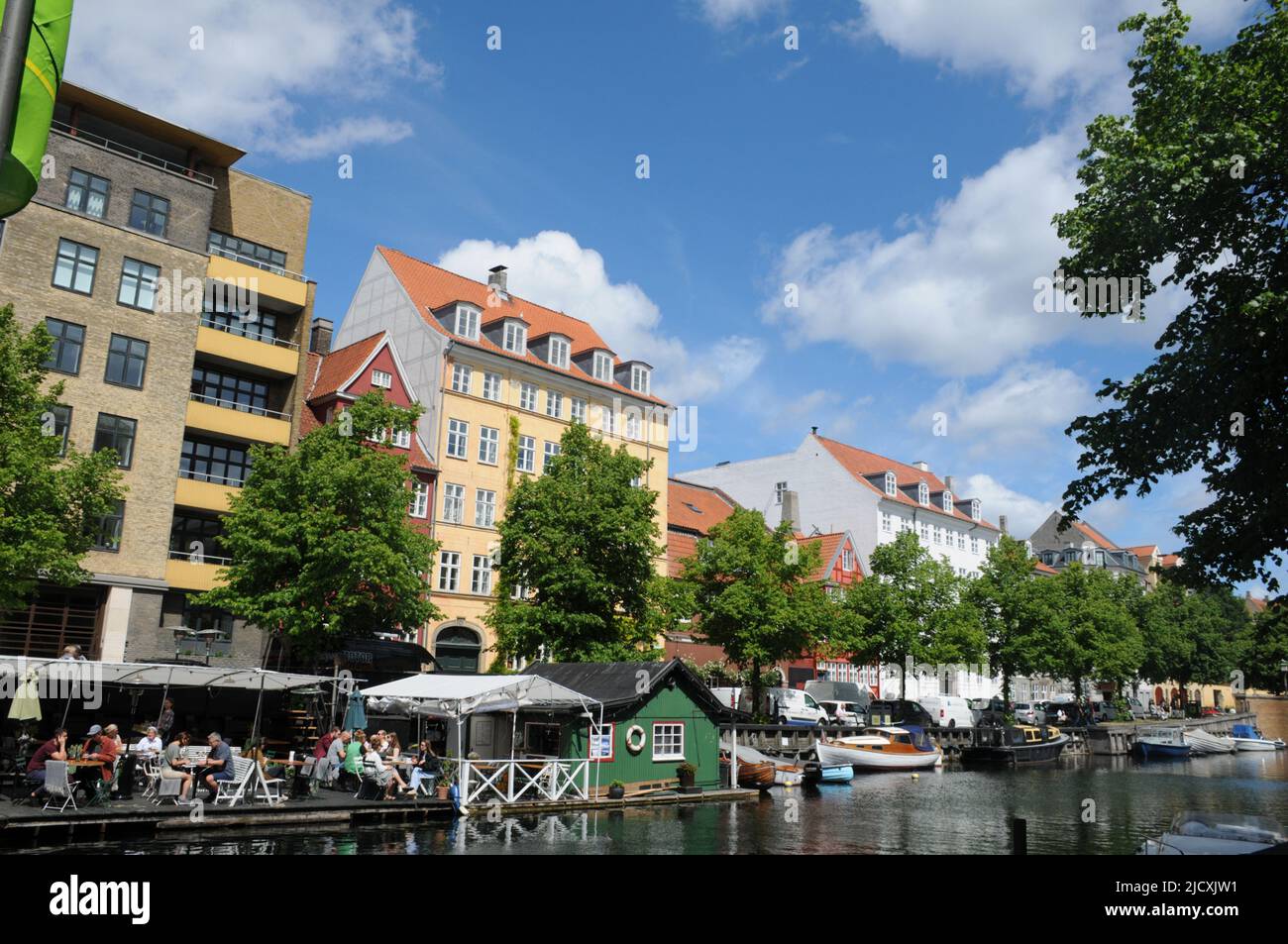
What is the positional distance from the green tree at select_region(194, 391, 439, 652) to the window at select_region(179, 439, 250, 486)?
20.2 ft

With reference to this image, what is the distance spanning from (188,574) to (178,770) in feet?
50.6

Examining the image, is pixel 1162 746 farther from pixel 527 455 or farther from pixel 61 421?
pixel 61 421

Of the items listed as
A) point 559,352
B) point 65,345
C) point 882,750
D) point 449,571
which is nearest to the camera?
point 65,345

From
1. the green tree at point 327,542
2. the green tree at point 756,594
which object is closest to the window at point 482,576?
the green tree at point 756,594

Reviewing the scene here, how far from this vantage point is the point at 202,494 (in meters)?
38.2

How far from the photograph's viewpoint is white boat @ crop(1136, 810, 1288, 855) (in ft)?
49.4

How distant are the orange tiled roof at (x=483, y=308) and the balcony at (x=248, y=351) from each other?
9372 mm

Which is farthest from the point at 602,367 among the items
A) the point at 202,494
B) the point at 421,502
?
the point at 202,494

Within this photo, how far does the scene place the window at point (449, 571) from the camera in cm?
4656

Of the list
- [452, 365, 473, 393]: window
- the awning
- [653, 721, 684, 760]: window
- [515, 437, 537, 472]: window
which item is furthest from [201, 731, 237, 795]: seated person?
[515, 437, 537, 472]: window

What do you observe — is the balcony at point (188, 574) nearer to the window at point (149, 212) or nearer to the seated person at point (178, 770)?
the window at point (149, 212)

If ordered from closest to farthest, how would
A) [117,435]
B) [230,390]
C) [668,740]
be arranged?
[668,740] < [117,435] < [230,390]

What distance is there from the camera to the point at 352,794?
2645cm

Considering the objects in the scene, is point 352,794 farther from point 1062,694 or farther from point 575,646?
point 1062,694
